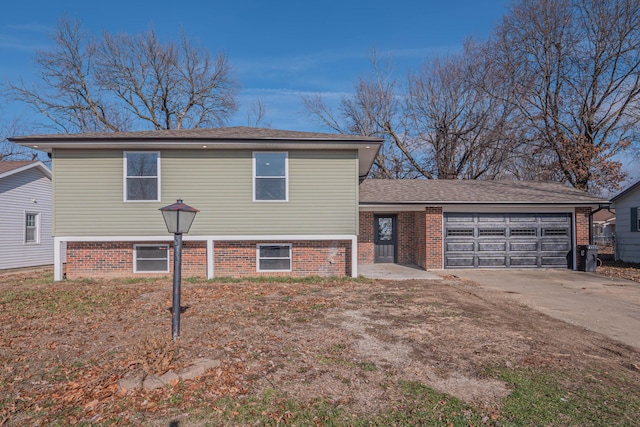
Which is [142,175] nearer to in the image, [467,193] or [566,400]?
[566,400]

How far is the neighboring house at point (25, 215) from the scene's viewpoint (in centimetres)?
1363

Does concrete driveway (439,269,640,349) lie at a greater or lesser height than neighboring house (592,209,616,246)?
lesser

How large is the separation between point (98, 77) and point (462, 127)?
25.3 meters

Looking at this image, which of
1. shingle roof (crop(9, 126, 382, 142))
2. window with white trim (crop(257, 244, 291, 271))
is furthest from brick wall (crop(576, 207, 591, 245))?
window with white trim (crop(257, 244, 291, 271))

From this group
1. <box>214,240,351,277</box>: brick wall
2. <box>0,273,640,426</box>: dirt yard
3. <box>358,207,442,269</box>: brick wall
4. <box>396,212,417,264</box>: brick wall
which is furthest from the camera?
<box>396,212,417,264</box>: brick wall

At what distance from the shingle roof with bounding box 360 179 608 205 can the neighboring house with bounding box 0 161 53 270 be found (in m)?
13.7

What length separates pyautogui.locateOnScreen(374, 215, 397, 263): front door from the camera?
1409 cm

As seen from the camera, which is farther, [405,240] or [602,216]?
[602,216]

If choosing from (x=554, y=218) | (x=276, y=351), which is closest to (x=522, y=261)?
(x=554, y=218)

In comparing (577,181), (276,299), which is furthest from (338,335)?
(577,181)

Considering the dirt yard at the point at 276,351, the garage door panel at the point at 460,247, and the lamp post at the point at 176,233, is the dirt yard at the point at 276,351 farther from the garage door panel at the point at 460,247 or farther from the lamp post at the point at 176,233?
the garage door panel at the point at 460,247

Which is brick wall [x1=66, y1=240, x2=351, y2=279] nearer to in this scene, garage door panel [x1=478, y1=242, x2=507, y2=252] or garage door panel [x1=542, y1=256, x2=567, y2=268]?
garage door panel [x1=478, y1=242, x2=507, y2=252]

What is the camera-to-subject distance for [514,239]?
12664 millimetres

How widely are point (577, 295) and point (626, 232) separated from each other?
979 cm
